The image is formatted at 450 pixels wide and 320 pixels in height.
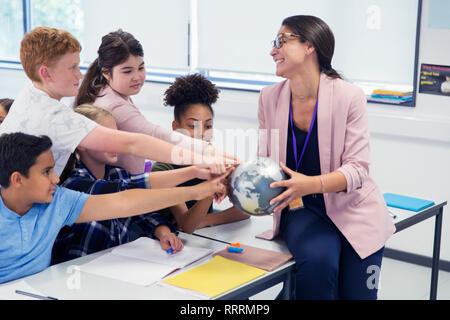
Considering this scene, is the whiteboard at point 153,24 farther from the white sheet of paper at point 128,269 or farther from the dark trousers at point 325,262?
the white sheet of paper at point 128,269

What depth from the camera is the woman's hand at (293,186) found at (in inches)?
84.7

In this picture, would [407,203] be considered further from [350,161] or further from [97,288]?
[97,288]

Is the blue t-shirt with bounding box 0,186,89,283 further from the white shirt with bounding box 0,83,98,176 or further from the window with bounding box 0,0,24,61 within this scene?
the window with bounding box 0,0,24,61

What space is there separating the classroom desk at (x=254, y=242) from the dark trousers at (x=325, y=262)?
38 mm

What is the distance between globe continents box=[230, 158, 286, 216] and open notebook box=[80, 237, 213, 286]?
0.87 ft

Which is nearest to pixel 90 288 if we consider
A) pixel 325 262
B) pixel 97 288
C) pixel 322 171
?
pixel 97 288

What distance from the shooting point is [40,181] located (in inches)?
78.4

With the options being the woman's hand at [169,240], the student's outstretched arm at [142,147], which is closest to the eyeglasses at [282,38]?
the student's outstretched arm at [142,147]

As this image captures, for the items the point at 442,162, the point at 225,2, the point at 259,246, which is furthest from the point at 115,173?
the point at 225,2

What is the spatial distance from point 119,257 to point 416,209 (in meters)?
1.51

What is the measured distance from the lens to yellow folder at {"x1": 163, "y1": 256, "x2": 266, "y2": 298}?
1.91 metres
